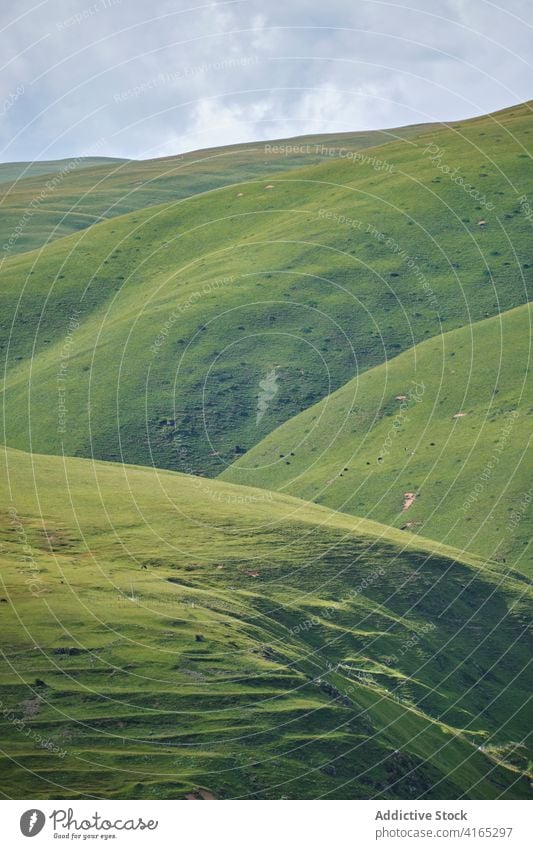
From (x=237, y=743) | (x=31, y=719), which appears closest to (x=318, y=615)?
(x=237, y=743)

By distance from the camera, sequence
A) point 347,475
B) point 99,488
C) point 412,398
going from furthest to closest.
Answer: point 412,398 → point 347,475 → point 99,488

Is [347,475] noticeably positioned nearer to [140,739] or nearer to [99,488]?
[99,488]
